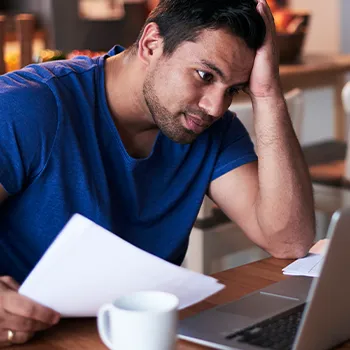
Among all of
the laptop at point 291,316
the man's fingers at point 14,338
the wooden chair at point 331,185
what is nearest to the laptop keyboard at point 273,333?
the laptop at point 291,316

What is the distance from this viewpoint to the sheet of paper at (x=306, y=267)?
131cm

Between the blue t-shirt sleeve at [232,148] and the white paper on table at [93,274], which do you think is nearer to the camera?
the white paper on table at [93,274]

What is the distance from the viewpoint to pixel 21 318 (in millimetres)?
1012

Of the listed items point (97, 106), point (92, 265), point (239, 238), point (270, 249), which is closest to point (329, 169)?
point (239, 238)

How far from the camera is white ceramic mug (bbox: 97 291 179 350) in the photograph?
2.75ft

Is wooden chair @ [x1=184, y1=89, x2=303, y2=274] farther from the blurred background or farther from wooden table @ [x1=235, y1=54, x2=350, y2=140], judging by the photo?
wooden table @ [x1=235, y1=54, x2=350, y2=140]

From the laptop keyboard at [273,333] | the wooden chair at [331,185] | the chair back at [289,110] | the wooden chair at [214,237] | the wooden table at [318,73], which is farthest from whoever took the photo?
the wooden table at [318,73]

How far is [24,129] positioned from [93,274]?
1.15ft

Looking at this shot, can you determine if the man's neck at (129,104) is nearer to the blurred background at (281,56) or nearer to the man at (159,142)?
the man at (159,142)

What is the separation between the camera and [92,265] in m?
0.96

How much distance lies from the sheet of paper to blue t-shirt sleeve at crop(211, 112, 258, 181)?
235 mm

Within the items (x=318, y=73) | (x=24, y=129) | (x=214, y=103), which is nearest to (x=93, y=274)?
(x=24, y=129)

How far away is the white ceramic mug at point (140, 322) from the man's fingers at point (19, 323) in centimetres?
16

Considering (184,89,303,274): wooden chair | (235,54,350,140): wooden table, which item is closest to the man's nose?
(184,89,303,274): wooden chair
